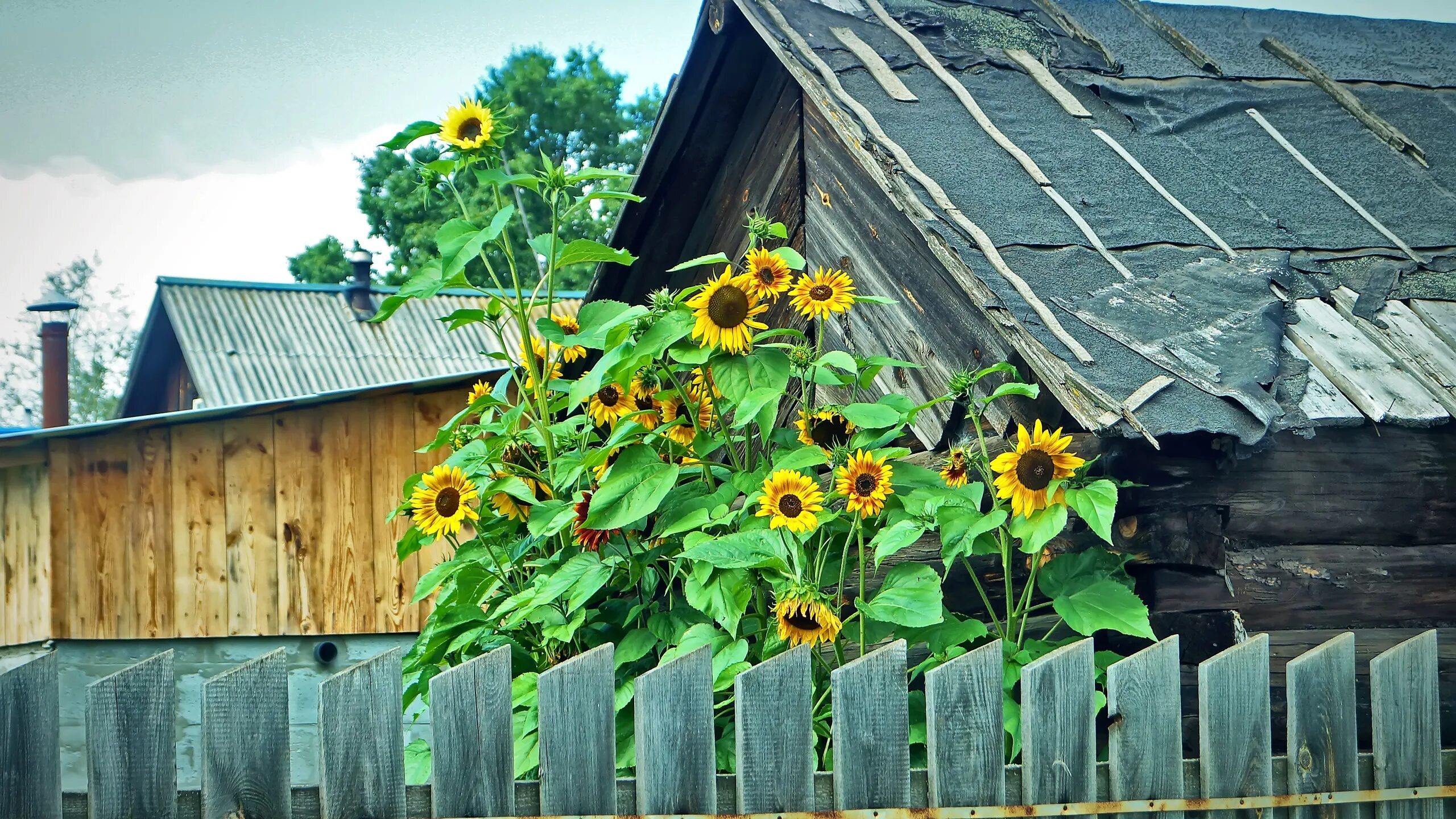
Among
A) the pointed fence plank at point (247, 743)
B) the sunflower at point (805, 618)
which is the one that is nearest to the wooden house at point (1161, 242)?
the sunflower at point (805, 618)

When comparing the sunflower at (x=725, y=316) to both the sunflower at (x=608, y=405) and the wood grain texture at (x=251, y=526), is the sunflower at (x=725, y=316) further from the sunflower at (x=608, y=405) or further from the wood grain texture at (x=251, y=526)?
the wood grain texture at (x=251, y=526)

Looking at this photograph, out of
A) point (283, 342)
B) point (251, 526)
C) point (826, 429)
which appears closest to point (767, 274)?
point (826, 429)

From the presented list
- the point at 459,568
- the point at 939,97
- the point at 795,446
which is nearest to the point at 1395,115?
the point at 939,97

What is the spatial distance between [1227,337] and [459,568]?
7.53 ft

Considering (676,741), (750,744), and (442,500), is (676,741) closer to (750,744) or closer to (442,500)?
(750,744)

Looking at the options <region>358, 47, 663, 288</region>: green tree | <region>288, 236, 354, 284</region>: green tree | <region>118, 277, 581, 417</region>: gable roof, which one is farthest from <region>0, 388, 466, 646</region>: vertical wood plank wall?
<region>288, 236, 354, 284</region>: green tree

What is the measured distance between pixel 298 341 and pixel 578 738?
60.2ft

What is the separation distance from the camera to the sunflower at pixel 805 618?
2861 millimetres

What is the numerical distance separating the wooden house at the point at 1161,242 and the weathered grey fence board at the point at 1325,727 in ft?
1.88

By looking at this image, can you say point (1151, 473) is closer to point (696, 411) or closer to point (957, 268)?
point (957, 268)

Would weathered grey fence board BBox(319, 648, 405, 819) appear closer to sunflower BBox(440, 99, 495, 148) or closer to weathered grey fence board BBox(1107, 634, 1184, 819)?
weathered grey fence board BBox(1107, 634, 1184, 819)

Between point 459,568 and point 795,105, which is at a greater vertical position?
point 795,105

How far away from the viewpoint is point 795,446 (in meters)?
3.65

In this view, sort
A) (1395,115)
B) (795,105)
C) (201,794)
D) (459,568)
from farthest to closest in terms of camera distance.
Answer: (1395,115), (795,105), (459,568), (201,794)
